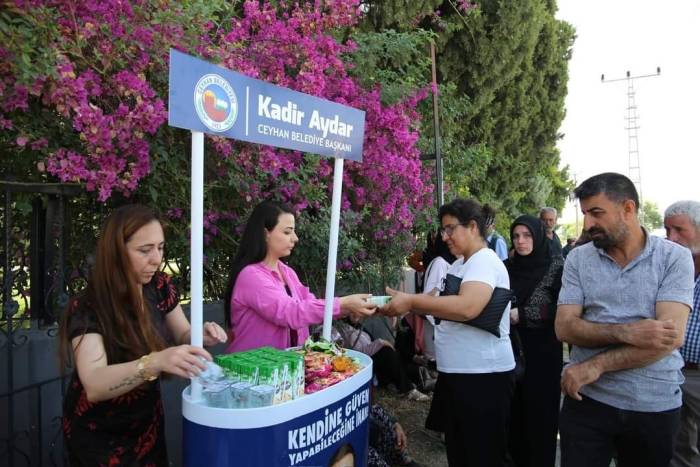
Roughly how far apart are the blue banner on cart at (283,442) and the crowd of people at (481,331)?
0.89ft

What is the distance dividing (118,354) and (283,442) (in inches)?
25.4

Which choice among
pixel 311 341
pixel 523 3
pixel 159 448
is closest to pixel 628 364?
pixel 311 341

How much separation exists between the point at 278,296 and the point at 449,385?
3.46 feet

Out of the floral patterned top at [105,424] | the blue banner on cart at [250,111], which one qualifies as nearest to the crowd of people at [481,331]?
the floral patterned top at [105,424]

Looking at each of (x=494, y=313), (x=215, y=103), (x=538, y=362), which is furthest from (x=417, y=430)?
(x=215, y=103)

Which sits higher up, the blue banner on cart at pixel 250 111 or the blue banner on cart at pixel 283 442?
the blue banner on cart at pixel 250 111

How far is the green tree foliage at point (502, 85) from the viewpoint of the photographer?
691 cm

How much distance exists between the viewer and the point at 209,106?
1.88 meters

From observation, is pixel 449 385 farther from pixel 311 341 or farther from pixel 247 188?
pixel 247 188

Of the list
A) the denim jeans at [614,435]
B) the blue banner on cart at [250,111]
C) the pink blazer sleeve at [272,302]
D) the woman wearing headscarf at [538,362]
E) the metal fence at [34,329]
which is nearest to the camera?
the blue banner on cart at [250,111]

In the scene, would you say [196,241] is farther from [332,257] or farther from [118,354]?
[332,257]

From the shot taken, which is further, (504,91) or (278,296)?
(504,91)

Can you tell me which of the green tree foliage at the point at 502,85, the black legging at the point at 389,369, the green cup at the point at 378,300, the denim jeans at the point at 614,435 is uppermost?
the green tree foliage at the point at 502,85

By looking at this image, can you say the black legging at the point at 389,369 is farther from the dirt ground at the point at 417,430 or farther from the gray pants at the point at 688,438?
the gray pants at the point at 688,438
